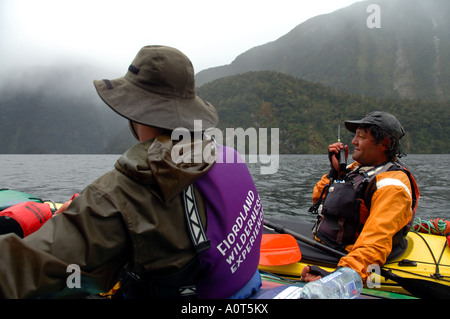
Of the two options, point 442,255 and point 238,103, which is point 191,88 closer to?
Result: point 442,255

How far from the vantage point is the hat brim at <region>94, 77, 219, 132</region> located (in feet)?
4.13

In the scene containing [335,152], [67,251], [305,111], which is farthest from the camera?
[305,111]

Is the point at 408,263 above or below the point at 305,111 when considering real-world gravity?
below

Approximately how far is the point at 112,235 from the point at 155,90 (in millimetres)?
660

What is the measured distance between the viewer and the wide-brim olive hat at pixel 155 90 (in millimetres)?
1279

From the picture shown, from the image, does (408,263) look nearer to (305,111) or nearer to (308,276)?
(308,276)

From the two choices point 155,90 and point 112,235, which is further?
point 155,90

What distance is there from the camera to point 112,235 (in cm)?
105

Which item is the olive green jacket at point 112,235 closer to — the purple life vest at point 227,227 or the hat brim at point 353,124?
the purple life vest at point 227,227

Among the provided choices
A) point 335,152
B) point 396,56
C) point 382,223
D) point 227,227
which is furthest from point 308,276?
point 396,56

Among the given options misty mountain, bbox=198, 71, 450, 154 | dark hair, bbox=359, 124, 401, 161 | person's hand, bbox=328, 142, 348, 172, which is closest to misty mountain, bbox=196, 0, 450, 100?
misty mountain, bbox=198, 71, 450, 154

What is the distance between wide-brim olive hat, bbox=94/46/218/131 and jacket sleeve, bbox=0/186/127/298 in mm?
412

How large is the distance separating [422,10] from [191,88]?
23603 cm

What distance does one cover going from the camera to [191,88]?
145 cm
